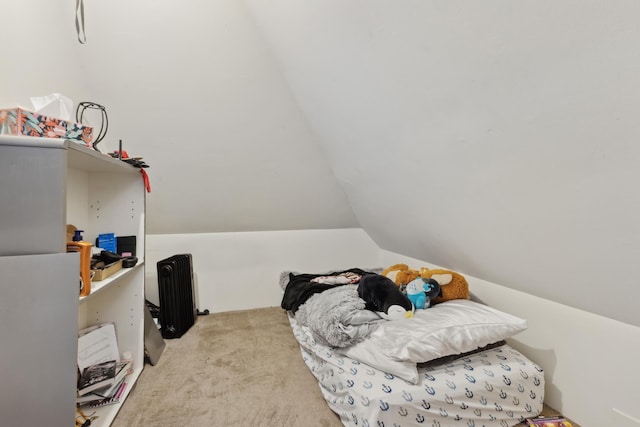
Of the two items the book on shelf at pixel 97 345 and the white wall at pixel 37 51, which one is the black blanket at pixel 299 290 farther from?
the white wall at pixel 37 51

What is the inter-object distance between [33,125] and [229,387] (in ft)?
4.88

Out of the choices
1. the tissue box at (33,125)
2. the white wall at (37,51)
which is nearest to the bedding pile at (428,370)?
the tissue box at (33,125)

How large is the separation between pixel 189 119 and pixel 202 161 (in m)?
A: 0.35

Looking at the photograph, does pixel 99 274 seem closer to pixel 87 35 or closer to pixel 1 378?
pixel 1 378

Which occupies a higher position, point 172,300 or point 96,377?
point 172,300

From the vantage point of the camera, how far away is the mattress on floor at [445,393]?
117cm

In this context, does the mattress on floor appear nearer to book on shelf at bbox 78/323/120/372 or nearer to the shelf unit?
the shelf unit

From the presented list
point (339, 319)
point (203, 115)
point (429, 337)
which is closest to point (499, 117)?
point (429, 337)

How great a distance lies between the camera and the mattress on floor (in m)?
1.17

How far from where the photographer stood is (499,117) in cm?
100

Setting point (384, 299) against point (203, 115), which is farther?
point (203, 115)

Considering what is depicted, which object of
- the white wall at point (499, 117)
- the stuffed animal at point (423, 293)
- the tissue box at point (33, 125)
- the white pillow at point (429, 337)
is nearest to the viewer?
the white wall at point (499, 117)

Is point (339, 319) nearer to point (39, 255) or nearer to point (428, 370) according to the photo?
point (428, 370)

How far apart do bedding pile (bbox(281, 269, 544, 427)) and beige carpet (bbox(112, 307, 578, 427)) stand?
0.18 metres
